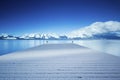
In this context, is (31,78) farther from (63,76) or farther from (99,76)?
(99,76)

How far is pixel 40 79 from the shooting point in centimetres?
228

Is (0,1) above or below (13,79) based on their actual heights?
above

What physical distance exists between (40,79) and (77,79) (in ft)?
2.07

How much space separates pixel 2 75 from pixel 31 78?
597mm

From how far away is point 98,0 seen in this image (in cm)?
1241

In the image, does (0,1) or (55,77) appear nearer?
(55,77)

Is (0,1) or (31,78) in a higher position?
(0,1)

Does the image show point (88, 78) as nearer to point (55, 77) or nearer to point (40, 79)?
point (55, 77)

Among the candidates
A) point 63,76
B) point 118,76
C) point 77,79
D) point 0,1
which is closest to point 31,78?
point 63,76

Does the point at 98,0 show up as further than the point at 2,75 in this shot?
Yes

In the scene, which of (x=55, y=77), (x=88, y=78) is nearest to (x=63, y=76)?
(x=55, y=77)

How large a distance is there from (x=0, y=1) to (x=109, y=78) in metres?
12.2

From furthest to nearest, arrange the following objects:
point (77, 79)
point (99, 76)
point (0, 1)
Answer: point (0, 1) < point (99, 76) < point (77, 79)

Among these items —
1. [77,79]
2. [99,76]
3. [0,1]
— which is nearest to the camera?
[77,79]
